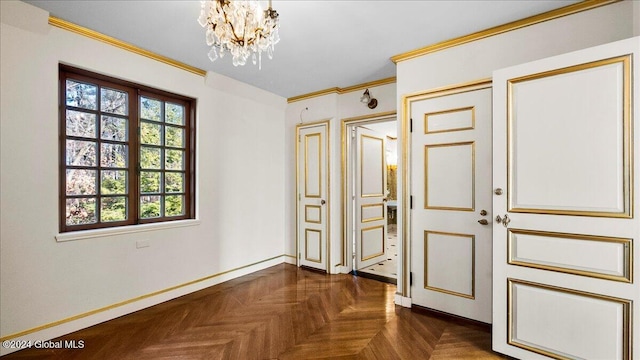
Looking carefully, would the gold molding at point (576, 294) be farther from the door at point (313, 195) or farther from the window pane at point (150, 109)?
the window pane at point (150, 109)

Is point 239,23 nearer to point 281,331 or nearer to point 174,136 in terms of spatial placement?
point 174,136

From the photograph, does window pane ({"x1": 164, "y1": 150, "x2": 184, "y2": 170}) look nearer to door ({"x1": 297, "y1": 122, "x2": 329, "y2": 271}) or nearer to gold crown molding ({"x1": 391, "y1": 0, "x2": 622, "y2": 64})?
door ({"x1": 297, "y1": 122, "x2": 329, "y2": 271})

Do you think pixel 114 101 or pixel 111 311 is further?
pixel 114 101

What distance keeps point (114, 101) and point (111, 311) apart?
2019 mm

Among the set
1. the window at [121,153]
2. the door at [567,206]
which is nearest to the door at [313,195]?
the window at [121,153]

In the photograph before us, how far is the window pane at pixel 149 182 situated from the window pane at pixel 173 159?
0.16m

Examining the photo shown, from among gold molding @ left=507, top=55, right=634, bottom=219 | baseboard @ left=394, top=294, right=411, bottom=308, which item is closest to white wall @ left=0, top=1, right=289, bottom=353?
baseboard @ left=394, top=294, right=411, bottom=308

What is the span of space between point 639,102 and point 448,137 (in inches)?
49.3

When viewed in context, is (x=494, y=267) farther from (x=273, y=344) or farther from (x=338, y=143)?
(x=338, y=143)

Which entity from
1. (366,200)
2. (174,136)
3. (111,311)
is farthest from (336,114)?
(111,311)

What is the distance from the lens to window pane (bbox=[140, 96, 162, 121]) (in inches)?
121

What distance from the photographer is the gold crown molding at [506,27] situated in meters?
2.14

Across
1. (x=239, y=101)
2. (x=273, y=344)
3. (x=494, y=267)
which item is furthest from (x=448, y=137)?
(x=239, y=101)

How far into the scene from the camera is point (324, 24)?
7.88 ft
